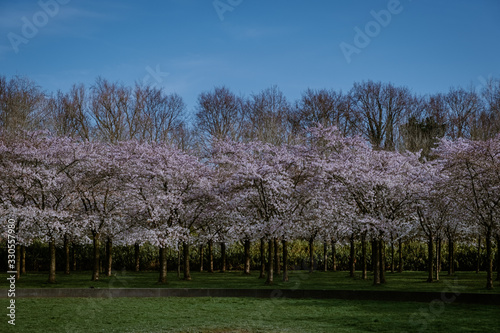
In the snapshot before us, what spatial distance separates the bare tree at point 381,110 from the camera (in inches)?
2534

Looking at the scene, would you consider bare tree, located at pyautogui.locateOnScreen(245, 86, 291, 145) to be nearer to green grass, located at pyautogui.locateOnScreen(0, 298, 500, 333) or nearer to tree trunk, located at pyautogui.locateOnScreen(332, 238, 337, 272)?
tree trunk, located at pyautogui.locateOnScreen(332, 238, 337, 272)

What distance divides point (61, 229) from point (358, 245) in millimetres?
24836

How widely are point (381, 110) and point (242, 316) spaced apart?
5044 centimetres

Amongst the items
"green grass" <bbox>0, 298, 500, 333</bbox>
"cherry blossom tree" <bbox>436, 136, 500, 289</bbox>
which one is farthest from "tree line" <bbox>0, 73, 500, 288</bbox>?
"green grass" <bbox>0, 298, 500, 333</bbox>

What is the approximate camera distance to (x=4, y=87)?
2261 inches

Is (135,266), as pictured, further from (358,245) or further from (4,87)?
(4,87)

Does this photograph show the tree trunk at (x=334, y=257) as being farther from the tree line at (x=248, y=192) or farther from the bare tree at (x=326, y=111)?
the bare tree at (x=326, y=111)

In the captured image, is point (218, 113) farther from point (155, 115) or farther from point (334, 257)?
point (334, 257)

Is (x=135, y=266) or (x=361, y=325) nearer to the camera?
(x=361, y=325)

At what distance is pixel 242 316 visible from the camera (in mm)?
18594

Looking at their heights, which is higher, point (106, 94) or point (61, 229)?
point (106, 94)

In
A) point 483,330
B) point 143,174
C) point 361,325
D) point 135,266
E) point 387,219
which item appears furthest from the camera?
point 135,266

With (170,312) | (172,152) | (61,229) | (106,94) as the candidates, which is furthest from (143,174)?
(106,94)

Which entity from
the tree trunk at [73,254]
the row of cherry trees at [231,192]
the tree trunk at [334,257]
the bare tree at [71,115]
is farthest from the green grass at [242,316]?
the bare tree at [71,115]
